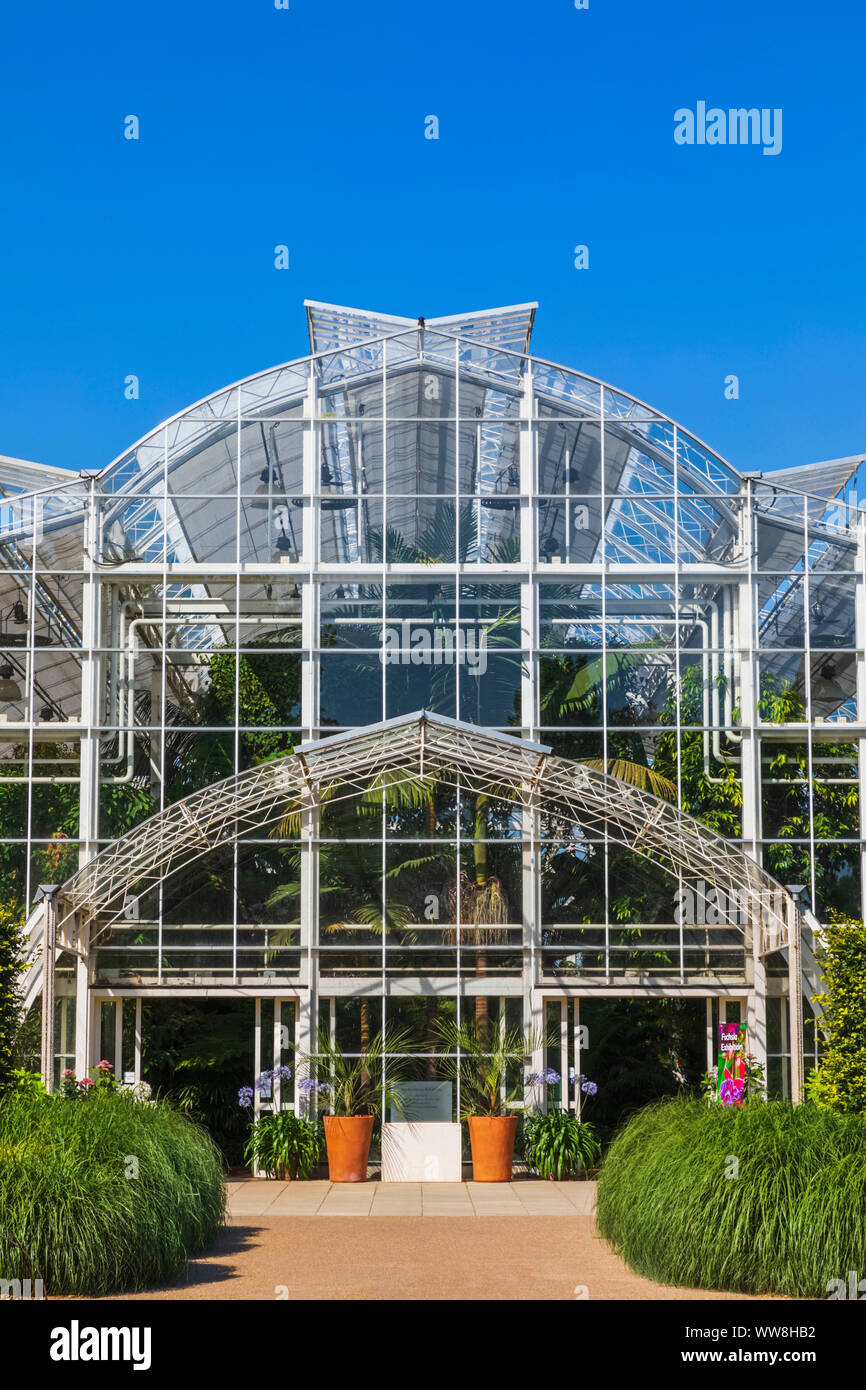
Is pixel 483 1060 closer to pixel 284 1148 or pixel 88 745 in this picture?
pixel 284 1148

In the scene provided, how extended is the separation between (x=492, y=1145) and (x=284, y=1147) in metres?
2.29

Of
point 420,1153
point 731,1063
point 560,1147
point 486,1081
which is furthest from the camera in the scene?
point 486,1081

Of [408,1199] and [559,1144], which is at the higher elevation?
[559,1144]

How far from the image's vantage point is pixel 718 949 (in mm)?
18078

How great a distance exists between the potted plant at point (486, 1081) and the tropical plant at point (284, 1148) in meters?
1.80

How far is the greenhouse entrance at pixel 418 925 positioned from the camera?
1784 centimetres

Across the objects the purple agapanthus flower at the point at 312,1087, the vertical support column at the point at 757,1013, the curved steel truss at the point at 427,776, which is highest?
the curved steel truss at the point at 427,776

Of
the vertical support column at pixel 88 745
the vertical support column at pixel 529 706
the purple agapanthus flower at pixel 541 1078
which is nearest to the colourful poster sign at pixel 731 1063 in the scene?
the purple agapanthus flower at pixel 541 1078

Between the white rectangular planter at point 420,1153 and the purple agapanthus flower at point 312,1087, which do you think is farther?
the purple agapanthus flower at point 312,1087

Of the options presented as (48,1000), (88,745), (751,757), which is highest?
(88,745)

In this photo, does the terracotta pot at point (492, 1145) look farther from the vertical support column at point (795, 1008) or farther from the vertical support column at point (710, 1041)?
the vertical support column at point (795, 1008)

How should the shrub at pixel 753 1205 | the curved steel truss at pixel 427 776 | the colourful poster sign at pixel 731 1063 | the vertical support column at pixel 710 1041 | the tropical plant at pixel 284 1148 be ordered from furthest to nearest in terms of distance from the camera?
1. the vertical support column at pixel 710 1041
2. the tropical plant at pixel 284 1148
3. the curved steel truss at pixel 427 776
4. the colourful poster sign at pixel 731 1063
5. the shrub at pixel 753 1205

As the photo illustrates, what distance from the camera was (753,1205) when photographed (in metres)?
9.87

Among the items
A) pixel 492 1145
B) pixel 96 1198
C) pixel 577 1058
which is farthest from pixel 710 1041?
pixel 96 1198
